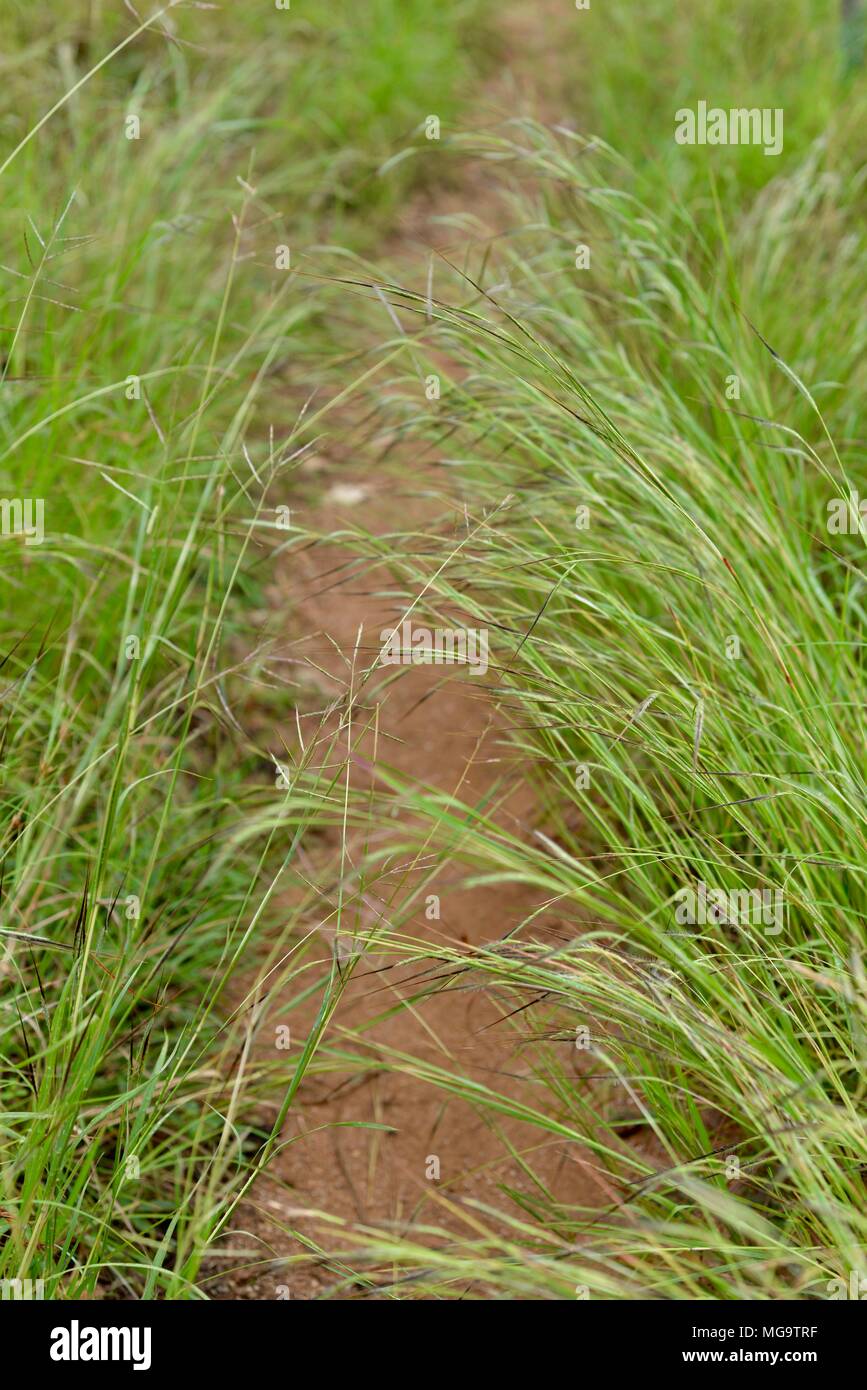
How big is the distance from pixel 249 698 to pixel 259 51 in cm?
257

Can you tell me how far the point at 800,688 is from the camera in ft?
7.03
